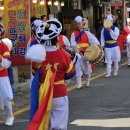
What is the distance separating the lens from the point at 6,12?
13211mm

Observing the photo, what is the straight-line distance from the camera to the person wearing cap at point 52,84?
6246 mm

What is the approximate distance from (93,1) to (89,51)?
18095 mm

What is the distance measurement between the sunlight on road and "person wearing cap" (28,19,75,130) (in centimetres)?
201

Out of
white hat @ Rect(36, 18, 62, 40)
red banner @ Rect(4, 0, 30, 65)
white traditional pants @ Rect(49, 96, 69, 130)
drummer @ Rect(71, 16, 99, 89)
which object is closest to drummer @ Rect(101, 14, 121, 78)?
drummer @ Rect(71, 16, 99, 89)

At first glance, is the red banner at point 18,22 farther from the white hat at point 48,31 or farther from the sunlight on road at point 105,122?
the white hat at point 48,31

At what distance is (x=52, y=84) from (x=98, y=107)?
12.6 feet

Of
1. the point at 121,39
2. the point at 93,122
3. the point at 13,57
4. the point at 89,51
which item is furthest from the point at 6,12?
the point at 121,39

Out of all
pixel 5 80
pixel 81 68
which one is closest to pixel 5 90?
pixel 5 80

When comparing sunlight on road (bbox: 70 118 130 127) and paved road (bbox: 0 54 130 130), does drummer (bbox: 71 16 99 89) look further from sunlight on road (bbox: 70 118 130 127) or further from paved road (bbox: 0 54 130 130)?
sunlight on road (bbox: 70 118 130 127)

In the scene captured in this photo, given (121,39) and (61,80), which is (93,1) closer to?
(121,39)

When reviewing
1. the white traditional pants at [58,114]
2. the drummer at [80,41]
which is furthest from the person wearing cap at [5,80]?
the drummer at [80,41]

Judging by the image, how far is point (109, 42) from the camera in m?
15.2

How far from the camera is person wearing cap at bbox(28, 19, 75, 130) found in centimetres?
625

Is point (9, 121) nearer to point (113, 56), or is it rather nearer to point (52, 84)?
point (52, 84)
